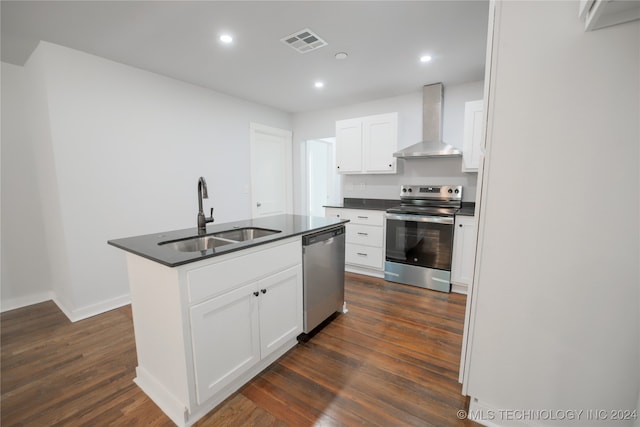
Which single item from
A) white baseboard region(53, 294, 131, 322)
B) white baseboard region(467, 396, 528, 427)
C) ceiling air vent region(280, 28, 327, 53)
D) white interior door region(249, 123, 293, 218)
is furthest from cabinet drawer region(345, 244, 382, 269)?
white baseboard region(53, 294, 131, 322)

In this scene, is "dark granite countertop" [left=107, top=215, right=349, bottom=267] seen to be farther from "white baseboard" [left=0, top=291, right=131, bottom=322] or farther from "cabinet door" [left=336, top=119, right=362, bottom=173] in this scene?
"cabinet door" [left=336, top=119, right=362, bottom=173]

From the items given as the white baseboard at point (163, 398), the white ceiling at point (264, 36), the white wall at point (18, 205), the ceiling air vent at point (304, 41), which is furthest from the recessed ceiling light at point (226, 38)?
the white baseboard at point (163, 398)

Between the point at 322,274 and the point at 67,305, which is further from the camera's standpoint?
the point at 67,305

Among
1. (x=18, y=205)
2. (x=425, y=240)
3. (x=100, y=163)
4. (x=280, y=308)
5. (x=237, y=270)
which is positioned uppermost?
(x=100, y=163)

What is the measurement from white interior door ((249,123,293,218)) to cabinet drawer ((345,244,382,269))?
5.38 feet

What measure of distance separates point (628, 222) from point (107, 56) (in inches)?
156

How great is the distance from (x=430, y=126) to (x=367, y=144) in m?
0.86

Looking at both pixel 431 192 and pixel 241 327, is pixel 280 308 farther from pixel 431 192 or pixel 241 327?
pixel 431 192

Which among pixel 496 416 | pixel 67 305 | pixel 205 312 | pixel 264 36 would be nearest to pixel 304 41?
pixel 264 36

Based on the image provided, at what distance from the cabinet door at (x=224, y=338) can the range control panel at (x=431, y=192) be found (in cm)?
278

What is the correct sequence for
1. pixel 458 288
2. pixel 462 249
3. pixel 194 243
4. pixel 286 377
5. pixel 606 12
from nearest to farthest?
1. pixel 606 12
2. pixel 286 377
3. pixel 194 243
4. pixel 462 249
5. pixel 458 288

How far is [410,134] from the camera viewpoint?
3764mm

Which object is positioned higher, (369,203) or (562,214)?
(562,214)

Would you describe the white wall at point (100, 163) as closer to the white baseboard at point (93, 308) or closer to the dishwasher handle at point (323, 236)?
the white baseboard at point (93, 308)
